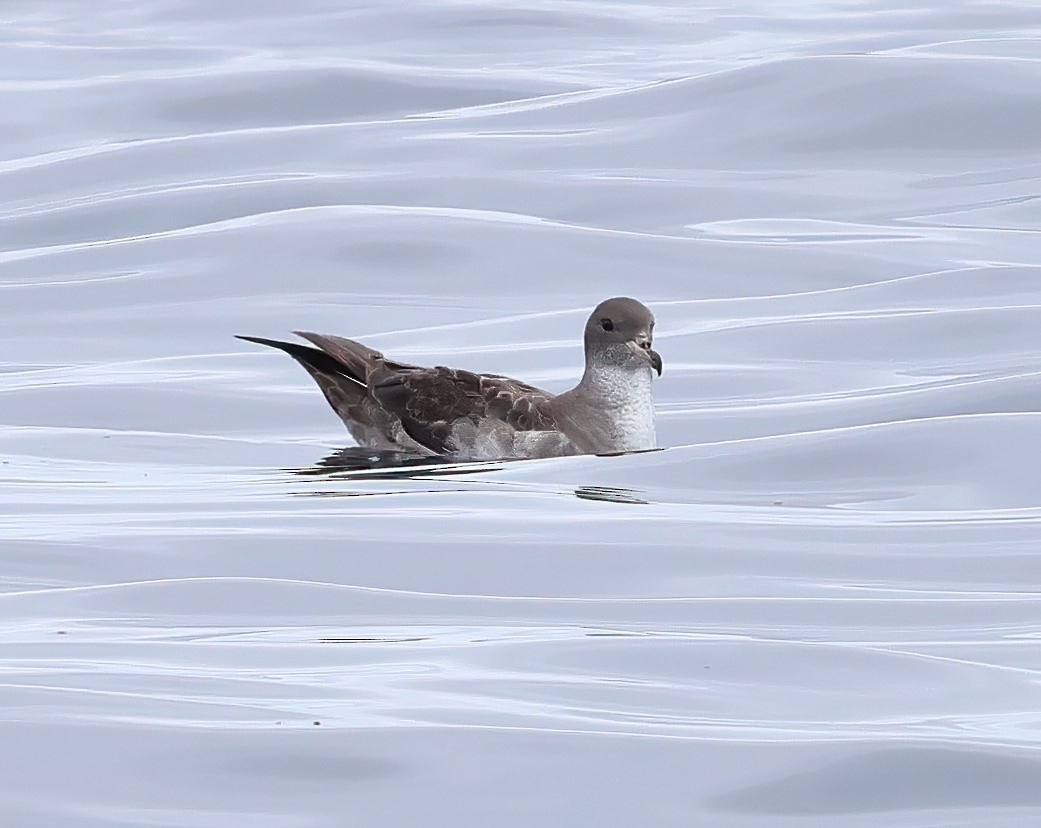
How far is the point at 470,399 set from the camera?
29.5ft

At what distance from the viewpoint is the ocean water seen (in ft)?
13.4

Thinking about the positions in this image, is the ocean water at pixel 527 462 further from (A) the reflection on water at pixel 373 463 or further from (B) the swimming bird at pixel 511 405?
(B) the swimming bird at pixel 511 405

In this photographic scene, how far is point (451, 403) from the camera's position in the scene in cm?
903

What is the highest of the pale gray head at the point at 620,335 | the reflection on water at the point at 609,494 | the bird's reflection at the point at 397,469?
the pale gray head at the point at 620,335

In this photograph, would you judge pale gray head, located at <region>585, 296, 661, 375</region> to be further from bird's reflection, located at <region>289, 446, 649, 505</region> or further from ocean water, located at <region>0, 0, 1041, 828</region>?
bird's reflection, located at <region>289, 446, 649, 505</region>

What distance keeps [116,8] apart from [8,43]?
247 cm

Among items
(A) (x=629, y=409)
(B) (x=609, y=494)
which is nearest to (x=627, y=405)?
(A) (x=629, y=409)

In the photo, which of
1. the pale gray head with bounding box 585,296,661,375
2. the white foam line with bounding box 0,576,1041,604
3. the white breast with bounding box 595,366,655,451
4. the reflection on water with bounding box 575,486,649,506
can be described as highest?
the pale gray head with bounding box 585,296,661,375

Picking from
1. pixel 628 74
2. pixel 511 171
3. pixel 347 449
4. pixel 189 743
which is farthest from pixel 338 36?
pixel 189 743

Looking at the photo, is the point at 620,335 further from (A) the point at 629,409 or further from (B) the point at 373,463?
(B) the point at 373,463

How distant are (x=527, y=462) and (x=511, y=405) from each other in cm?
33

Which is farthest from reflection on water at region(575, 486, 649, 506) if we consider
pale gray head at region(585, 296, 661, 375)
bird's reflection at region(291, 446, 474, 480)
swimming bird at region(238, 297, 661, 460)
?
pale gray head at region(585, 296, 661, 375)

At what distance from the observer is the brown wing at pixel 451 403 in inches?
348

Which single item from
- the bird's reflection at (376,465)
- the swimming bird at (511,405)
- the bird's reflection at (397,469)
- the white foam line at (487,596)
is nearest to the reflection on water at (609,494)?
the bird's reflection at (397,469)
